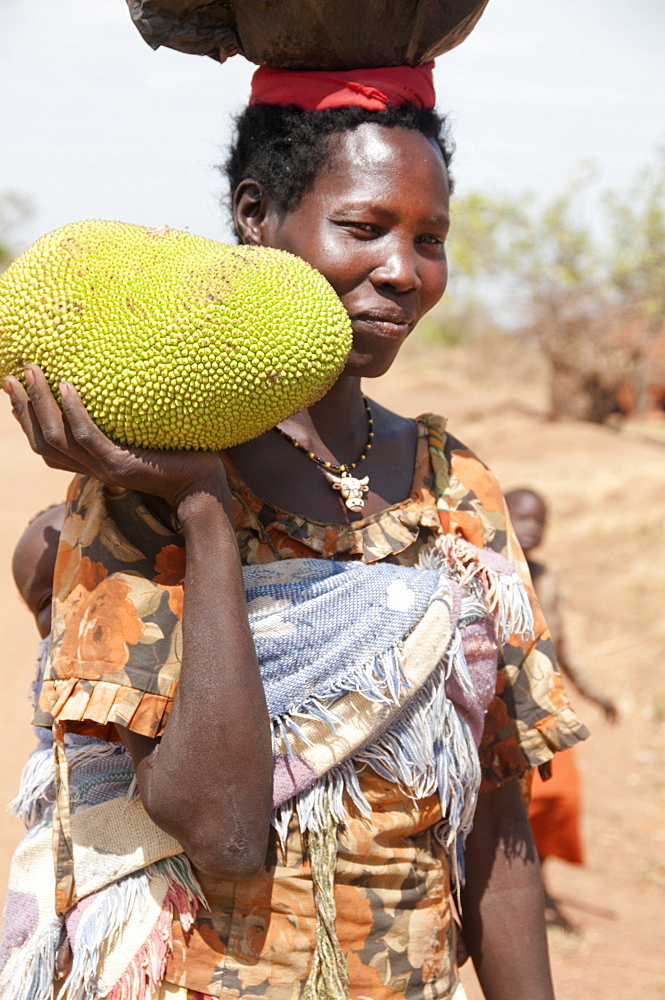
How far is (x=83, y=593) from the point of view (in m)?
1.31

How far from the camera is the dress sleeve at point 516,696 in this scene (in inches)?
65.6

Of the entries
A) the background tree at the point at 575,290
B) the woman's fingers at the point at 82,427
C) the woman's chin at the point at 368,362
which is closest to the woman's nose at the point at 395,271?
the woman's chin at the point at 368,362

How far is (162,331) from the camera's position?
116cm

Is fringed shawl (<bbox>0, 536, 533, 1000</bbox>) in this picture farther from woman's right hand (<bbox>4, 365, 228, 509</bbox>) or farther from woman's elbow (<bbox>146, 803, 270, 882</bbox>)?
woman's right hand (<bbox>4, 365, 228, 509</bbox>)

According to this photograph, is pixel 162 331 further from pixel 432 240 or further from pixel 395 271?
pixel 432 240

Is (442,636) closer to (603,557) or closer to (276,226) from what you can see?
(276,226)

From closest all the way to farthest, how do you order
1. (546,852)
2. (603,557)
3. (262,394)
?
(262,394), (546,852), (603,557)

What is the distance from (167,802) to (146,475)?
0.42 metres

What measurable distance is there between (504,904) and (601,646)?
5.34 meters

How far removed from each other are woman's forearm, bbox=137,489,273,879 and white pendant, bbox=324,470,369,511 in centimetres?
36

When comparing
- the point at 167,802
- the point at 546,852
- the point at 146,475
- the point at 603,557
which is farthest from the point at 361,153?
the point at 603,557

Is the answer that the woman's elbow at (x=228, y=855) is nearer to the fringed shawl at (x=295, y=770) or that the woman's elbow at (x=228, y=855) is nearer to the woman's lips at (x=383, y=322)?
the fringed shawl at (x=295, y=770)

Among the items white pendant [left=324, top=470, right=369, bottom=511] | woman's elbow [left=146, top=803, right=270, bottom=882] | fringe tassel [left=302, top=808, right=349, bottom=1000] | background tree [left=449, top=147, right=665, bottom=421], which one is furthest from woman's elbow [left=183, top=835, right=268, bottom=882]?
background tree [left=449, top=147, right=665, bottom=421]

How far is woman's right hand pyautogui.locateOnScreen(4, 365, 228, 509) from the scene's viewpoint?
1.17m
